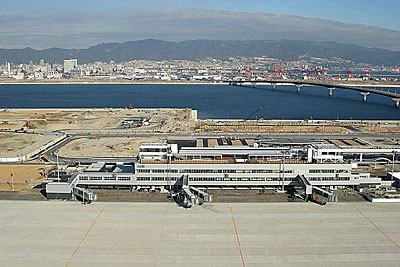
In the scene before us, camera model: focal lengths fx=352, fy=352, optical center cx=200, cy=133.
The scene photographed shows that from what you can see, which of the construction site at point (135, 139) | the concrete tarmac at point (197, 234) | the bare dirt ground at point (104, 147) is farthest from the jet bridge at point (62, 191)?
the bare dirt ground at point (104, 147)

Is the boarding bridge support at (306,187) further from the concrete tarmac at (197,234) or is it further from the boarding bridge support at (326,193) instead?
the concrete tarmac at (197,234)

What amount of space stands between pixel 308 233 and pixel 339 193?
8500mm

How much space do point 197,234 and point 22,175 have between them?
2283 cm

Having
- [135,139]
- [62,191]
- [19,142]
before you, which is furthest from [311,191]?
[19,142]

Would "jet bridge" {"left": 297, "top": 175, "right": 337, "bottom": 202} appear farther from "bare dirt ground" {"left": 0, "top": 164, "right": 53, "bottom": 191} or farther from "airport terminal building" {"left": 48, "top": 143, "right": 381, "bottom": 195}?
"bare dirt ground" {"left": 0, "top": 164, "right": 53, "bottom": 191}

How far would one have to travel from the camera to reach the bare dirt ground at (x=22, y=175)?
3244 cm

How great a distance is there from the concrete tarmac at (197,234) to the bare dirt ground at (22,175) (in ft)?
19.7

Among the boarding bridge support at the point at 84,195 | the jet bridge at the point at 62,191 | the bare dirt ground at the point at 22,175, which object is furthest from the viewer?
the bare dirt ground at the point at 22,175

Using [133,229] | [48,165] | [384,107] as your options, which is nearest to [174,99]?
[384,107]

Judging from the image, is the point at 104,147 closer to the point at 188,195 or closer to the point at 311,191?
the point at 188,195

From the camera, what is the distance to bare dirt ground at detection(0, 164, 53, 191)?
3244 cm

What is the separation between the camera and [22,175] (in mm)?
36188

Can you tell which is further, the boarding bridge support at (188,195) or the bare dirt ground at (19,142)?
the bare dirt ground at (19,142)

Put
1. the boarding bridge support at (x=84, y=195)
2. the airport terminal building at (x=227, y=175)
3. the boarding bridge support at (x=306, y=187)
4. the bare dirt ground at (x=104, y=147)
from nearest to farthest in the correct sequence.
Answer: the boarding bridge support at (x=84, y=195)
the boarding bridge support at (x=306, y=187)
the airport terminal building at (x=227, y=175)
the bare dirt ground at (x=104, y=147)
